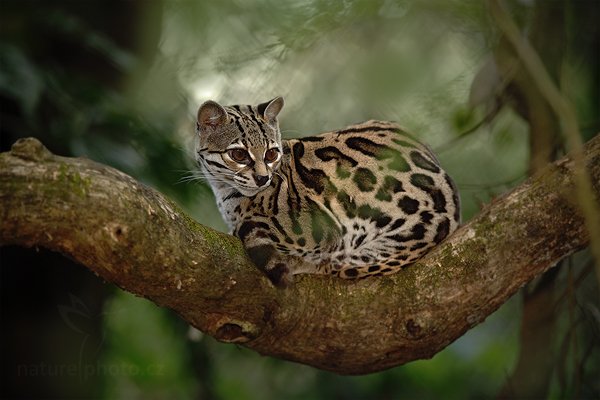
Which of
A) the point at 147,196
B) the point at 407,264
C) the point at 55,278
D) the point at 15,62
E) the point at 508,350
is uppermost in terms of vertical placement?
the point at 15,62

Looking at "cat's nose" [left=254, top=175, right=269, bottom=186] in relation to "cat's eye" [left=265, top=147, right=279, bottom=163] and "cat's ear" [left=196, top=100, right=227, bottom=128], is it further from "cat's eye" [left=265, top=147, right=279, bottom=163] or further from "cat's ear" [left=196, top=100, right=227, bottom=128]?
"cat's ear" [left=196, top=100, right=227, bottom=128]

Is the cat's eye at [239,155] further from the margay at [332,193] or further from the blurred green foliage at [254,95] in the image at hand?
the blurred green foliage at [254,95]

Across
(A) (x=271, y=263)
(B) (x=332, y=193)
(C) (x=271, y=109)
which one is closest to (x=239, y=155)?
(C) (x=271, y=109)

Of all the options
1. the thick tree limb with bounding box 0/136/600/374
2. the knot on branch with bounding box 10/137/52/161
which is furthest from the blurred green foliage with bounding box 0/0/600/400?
the knot on branch with bounding box 10/137/52/161

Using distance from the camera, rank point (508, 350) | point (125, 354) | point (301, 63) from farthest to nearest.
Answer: point (125, 354), point (508, 350), point (301, 63)

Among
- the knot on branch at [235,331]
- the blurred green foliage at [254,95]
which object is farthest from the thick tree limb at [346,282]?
the blurred green foliage at [254,95]

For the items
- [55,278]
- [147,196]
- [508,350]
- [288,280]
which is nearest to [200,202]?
[55,278]

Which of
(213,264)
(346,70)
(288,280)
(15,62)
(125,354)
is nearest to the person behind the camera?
(346,70)

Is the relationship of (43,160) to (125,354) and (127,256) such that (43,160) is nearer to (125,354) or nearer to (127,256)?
(127,256)
